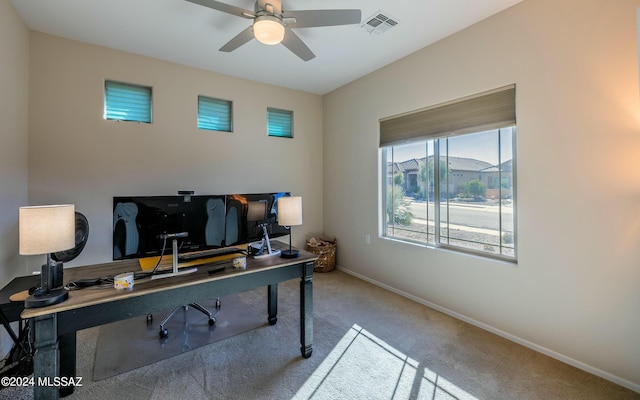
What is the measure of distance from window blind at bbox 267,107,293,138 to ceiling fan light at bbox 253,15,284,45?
2.22 metres

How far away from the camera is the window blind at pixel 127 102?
10.5 ft

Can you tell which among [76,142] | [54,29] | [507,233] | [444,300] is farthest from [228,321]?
[54,29]

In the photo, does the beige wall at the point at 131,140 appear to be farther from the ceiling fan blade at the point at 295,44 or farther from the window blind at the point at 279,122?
the ceiling fan blade at the point at 295,44

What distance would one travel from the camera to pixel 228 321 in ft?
9.20

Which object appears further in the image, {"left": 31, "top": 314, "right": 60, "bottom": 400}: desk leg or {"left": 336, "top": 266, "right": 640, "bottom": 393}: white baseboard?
{"left": 336, "top": 266, "right": 640, "bottom": 393}: white baseboard

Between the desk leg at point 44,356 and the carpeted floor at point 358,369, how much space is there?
60 centimetres

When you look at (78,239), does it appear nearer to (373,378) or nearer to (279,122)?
(373,378)

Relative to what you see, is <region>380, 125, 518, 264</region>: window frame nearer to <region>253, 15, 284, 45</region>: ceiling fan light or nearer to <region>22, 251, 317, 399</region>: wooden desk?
<region>22, 251, 317, 399</region>: wooden desk

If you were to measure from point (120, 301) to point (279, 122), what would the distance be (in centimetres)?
351

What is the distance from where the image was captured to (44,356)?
1.33m

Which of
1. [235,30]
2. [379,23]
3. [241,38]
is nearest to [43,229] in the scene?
[241,38]

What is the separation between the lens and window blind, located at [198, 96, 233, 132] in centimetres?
378

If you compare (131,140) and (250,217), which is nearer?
(250,217)

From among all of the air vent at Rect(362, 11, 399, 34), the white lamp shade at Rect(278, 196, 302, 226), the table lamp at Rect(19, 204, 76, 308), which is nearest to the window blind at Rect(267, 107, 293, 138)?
the air vent at Rect(362, 11, 399, 34)
